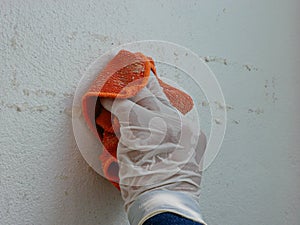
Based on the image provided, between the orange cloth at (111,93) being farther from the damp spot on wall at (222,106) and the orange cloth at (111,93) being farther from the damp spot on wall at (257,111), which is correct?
the damp spot on wall at (257,111)

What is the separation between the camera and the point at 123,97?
0.68 meters

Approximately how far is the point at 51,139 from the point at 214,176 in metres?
0.42

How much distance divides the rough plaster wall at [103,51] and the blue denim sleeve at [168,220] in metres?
0.18

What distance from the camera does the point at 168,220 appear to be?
1.89ft

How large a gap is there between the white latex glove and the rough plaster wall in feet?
0.31

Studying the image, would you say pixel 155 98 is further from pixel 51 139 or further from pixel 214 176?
pixel 214 176

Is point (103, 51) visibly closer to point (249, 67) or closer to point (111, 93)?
point (111, 93)

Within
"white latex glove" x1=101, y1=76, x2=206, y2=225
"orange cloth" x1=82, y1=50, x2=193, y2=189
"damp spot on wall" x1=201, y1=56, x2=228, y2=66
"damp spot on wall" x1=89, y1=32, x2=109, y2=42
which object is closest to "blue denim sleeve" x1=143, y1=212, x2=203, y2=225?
"white latex glove" x1=101, y1=76, x2=206, y2=225

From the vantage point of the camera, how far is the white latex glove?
64 centimetres

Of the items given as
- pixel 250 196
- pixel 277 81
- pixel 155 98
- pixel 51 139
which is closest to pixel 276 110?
pixel 277 81

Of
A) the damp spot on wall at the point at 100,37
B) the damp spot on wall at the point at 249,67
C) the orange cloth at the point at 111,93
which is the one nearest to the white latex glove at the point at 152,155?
the orange cloth at the point at 111,93

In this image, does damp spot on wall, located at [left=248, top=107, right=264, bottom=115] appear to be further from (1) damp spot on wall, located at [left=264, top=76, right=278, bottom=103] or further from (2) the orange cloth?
(2) the orange cloth

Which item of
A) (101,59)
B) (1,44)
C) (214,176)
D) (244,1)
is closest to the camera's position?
(1,44)

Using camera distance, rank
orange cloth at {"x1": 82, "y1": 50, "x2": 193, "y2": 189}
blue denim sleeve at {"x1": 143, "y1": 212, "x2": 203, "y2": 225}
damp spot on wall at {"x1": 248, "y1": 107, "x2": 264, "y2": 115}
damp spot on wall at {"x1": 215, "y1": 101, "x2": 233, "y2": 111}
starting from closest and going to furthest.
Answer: blue denim sleeve at {"x1": 143, "y1": 212, "x2": 203, "y2": 225} < orange cloth at {"x1": 82, "y1": 50, "x2": 193, "y2": 189} < damp spot on wall at {"x1": 215, "y1": 101, "x2": 233, "y2": 111} < damp spot on wall at {"x1": 248, "y1": 107, "x2": 264, "y2": 115}
